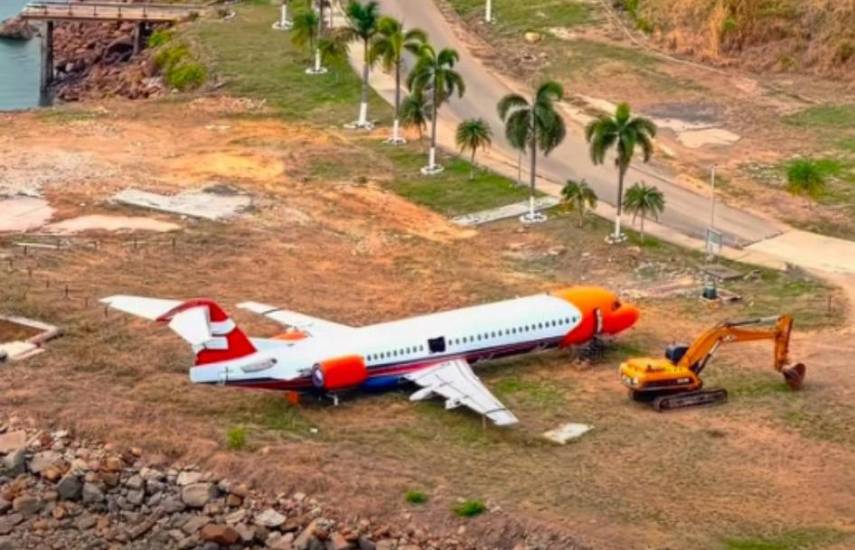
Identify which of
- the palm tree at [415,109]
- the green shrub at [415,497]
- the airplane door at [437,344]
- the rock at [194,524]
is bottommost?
the rock at [194,524]

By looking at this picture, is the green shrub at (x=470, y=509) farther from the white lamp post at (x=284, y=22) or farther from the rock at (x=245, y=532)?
the white lamp post at (x=284, y=22)

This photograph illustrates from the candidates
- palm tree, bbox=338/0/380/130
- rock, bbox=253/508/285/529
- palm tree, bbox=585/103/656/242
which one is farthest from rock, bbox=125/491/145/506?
palm tree, bbox=338/0/380/130

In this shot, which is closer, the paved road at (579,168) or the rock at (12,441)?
the rock at (12,441)

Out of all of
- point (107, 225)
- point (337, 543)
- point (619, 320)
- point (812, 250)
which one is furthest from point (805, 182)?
point (337, 543)

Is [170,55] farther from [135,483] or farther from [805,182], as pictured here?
[135,483]

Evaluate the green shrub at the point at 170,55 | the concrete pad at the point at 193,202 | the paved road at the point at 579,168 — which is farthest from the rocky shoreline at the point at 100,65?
the concrete pad at the point at 193,202

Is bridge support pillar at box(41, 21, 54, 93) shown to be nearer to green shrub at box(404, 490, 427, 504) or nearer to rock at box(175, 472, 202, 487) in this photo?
rock at box(175, 472, 202, 487)

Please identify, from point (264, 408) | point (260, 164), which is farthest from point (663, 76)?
point (264, 408)

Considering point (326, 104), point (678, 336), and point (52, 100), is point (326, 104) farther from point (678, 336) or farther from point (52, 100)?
point (678, 336)
